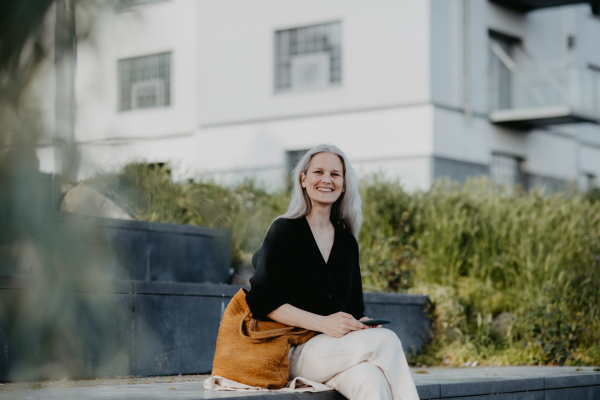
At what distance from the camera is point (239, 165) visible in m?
19.5

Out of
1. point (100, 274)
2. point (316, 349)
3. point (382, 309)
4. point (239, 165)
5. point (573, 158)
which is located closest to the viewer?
point (100, 274)

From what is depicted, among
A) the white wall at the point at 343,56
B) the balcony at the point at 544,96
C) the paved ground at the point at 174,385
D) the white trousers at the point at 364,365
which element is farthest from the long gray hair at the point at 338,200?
the balcony at the point at 544,96

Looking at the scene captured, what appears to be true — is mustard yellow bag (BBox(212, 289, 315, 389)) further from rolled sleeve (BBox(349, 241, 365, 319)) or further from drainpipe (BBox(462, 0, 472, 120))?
drainpipe (BBox(462, 0, 472, 120))

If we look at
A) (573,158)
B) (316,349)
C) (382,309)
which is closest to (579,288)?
(382,309)

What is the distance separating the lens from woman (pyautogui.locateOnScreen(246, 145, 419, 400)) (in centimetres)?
348

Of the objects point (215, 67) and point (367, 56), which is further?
point (215, 67)

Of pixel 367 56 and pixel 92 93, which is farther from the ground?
pixel 367 56

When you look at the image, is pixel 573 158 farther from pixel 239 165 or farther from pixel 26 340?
pixel 26 340

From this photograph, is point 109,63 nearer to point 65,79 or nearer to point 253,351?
point 65,79

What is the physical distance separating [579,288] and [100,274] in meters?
7.50

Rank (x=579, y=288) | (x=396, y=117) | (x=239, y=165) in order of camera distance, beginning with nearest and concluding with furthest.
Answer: (x=579, y=288)
(x=396, y=117)
(x=239, y=165)

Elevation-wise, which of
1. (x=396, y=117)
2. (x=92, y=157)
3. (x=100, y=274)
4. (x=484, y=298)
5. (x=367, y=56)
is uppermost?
(x=367, y=56)

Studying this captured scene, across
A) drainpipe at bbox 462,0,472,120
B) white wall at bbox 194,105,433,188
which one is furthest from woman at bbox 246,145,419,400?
drainpipe at bbox 462,0,472,120

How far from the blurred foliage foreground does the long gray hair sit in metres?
2.48
